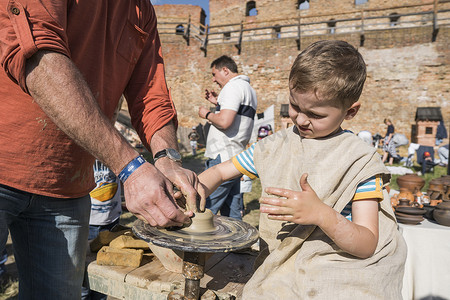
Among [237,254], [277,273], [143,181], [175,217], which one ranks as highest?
[143,181]

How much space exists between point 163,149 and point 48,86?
2.29 ft

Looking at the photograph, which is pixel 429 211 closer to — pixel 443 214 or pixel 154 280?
Answer: pixel 443 214

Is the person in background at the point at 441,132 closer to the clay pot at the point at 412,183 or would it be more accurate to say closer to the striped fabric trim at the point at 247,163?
the clay pot at the point at 412,183

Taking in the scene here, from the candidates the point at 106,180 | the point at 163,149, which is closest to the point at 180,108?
the point at 106,180

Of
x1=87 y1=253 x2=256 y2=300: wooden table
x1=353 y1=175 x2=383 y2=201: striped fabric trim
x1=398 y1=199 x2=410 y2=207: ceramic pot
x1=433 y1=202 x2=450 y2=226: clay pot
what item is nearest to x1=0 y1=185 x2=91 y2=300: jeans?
x1=87 y1=253 x2=256 y2=300: wooden table

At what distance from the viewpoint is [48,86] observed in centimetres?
101

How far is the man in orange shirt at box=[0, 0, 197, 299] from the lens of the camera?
1020mm

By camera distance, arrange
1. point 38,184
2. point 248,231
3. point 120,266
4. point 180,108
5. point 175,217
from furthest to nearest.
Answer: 1. point 180,108
2. point 120,266
3. point 248,231
4. point 38,184
5. point 175,217

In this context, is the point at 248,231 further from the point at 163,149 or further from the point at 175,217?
the point at 163,149

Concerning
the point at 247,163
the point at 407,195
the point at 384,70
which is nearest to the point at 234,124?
the point at 247,163

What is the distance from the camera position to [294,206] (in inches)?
46.4

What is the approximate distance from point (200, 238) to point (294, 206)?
0.44m

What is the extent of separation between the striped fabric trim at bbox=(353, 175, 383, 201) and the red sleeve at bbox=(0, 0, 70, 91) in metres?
1.36

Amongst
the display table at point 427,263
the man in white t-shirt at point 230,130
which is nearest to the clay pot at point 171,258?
the man in white t-shirt at point 230,130
